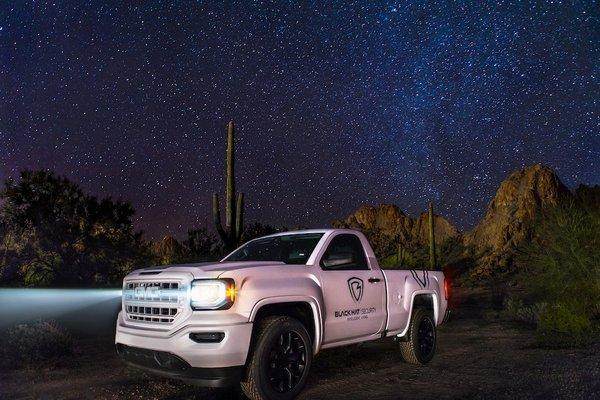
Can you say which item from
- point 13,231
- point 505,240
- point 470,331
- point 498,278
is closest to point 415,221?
point 505,240

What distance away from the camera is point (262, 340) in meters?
5.80

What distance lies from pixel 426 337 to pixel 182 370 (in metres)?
4.57

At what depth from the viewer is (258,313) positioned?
591 cm

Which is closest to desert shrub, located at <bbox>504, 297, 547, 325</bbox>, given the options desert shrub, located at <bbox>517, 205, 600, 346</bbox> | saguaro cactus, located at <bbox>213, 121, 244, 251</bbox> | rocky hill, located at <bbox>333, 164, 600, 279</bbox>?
desert shrub, located at <bbox>517, 205, 600, 346</bbox>

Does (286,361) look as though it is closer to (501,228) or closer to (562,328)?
(562,328)

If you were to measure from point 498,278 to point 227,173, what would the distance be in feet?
102

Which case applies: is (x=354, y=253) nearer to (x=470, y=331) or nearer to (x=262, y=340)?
(x=262, y=340)

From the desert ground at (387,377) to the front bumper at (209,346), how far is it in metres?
1.24

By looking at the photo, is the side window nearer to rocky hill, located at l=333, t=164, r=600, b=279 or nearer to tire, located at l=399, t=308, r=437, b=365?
tire, located at l=399, t=308, r=437, b=365

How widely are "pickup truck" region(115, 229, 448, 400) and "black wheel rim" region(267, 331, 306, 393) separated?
1 cm

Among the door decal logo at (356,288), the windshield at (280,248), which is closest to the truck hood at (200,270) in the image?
the windshield at (280,248)

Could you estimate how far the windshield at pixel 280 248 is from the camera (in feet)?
24.0

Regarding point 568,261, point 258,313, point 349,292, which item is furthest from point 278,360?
point 568,261

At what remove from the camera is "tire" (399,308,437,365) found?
334 inches
